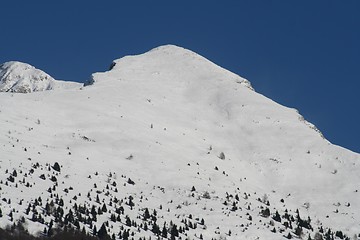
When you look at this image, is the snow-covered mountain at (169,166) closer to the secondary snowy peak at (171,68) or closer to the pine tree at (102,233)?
the pine tree at (102,233)

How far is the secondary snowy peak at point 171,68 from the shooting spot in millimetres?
164375

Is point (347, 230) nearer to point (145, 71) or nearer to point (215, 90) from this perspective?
point (215, 90)

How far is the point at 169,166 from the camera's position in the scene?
3772 inches

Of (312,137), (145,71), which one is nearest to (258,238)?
(312,137)

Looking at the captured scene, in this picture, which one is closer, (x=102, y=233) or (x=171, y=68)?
(x=102, y=233)

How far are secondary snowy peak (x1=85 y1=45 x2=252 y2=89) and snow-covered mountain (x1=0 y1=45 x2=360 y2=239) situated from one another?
10.5m

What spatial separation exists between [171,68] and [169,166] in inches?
3273

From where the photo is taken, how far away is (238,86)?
163 m

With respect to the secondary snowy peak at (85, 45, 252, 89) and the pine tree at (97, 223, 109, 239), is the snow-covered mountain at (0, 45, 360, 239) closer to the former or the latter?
the pine tree at (97, 223, 109, 239)

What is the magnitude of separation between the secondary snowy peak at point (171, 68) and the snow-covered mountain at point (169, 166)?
1049 cm

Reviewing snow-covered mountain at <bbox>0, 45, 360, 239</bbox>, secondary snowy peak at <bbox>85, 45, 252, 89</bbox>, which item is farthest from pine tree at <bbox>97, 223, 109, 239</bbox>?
secondary snowy peak at <bbox>85, 45, 252, 89</bbox>

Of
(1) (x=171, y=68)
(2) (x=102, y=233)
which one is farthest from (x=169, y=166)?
(1) (x=171, y=68)

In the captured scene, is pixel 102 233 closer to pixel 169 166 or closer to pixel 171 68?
pixel 169 166

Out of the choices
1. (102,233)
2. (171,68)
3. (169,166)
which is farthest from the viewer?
(171,68)
